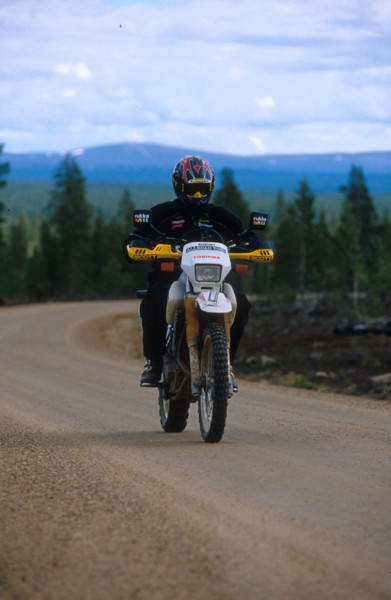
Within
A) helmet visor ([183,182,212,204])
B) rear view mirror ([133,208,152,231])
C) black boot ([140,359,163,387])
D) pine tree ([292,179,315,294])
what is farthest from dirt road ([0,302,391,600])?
pine tree ([292,179,315,294])

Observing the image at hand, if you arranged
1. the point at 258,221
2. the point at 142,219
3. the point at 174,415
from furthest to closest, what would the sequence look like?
the point at 174,415 → the point at 258,221 → the point at 142,219

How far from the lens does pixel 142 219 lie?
364 inches

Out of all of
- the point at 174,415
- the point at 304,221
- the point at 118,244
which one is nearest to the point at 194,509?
the point at 174,415

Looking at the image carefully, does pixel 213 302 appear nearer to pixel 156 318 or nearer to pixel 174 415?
pixel 156 318

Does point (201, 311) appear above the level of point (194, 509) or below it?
above

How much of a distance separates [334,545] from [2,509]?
6.49ft

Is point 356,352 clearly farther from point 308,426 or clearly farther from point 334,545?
point 334,545

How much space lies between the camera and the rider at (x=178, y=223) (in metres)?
9.61

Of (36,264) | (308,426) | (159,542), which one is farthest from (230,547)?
(36,264)

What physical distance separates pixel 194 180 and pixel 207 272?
109cm

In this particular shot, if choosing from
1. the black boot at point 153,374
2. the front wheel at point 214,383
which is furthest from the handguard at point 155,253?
the black boot at point 153,374

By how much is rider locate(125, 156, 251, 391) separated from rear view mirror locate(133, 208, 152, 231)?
0.14 m

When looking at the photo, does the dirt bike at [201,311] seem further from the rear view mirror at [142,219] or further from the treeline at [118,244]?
the treeline at [118,244]

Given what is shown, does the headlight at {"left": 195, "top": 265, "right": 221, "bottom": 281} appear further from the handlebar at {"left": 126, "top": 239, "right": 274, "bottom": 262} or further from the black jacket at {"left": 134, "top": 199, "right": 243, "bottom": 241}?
the black jacket at {"left": 134, "top": 199, "right": 243, "bottom": 241}
